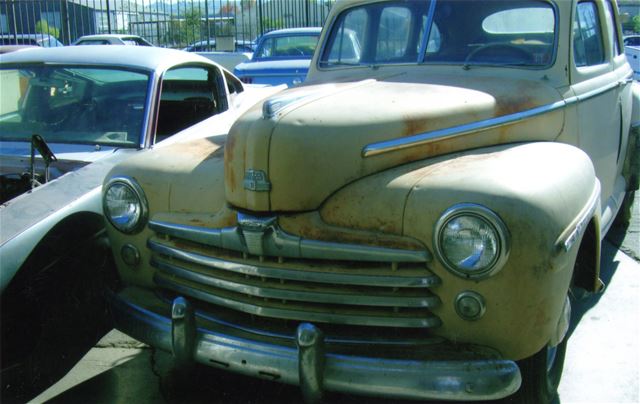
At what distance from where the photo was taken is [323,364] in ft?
8.20

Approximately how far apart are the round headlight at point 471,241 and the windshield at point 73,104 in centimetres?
263

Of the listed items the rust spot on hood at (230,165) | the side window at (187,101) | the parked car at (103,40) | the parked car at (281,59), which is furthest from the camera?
the parked car at (103,40)

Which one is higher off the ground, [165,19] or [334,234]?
[165,19]

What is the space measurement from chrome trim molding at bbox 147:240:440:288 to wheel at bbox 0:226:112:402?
73cm

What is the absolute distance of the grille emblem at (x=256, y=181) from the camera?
2.73 meters

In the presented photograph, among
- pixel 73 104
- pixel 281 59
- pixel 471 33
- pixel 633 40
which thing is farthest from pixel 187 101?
pixel 633 40

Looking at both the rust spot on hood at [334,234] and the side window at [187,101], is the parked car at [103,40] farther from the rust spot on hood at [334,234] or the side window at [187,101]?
the rust spot on hood at [334,234]

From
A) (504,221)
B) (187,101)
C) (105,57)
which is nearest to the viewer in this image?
(504,221)

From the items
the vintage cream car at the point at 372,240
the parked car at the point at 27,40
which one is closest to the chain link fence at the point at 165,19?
the parked car at the point at 27,40

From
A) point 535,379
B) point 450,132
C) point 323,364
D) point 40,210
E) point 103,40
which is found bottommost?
point 535,379

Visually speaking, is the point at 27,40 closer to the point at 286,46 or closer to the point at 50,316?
the point at 286,46

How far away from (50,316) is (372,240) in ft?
5.54

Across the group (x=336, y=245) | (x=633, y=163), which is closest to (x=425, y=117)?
(x=336, y=245)

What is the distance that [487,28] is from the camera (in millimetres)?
3828
